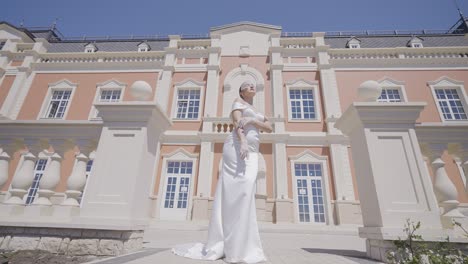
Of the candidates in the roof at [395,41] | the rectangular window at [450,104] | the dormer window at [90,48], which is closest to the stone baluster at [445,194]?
the rectangular window at [450,104]

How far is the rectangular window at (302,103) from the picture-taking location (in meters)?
12.1

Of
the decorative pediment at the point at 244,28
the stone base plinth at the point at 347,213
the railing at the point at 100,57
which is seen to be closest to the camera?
the stone base plinth at the point at 347,213

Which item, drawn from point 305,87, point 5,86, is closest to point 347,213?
point 305,87

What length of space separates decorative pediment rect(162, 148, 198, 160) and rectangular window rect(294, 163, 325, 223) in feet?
17.0

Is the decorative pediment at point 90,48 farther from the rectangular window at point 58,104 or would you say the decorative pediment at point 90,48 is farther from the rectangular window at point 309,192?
the rectangular window at point 309,192

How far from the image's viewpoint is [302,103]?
12391 mm

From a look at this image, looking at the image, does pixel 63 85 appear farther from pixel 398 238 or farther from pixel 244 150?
pixel 398 238

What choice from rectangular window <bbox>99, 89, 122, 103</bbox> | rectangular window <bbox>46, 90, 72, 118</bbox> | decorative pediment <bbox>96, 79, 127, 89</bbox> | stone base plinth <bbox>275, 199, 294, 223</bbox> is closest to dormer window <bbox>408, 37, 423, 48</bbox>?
stone base plinth <bbox>275, 199, 294, 223</bbox>

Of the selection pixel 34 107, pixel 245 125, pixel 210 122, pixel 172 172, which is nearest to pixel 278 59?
pixel 210 122

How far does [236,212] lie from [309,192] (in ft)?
29.2

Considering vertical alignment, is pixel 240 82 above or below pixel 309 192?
above

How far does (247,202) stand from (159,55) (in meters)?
13.8

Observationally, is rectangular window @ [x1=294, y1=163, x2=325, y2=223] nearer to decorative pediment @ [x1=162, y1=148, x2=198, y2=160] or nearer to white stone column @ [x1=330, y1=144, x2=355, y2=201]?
white stone column @ [x1=330, y1=144, x2=355, y2=201]

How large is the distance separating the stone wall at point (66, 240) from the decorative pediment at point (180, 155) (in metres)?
8.71
